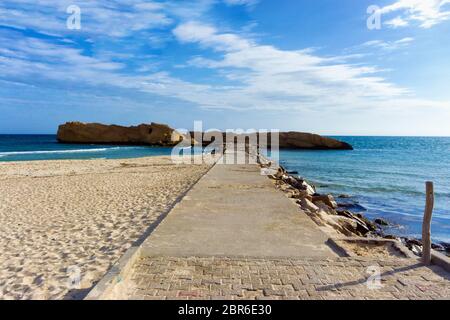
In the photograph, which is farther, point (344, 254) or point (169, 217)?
point (169, 217)

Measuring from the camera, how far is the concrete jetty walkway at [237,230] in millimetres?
5543

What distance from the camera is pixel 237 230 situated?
22.0 ft

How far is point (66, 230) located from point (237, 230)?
144 inches

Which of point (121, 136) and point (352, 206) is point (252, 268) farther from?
point (121, 136)

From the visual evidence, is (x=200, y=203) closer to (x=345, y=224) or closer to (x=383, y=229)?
(x=345, y=224)

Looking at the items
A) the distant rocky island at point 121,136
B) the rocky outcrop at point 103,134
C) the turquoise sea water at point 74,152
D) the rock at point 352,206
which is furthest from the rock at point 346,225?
the distant rocky island at point 121,136

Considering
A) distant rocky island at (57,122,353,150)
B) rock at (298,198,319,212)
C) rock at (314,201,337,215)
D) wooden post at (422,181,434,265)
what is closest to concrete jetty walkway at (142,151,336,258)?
rock at (298,198,319,212)

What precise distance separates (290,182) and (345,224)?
7.64 meters

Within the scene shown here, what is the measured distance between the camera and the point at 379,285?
4.35 metres

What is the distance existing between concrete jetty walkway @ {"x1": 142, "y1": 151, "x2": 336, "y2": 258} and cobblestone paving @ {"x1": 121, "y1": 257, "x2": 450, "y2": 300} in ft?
1.22

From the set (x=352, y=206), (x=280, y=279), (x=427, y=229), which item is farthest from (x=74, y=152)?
(x=427, y=229)
